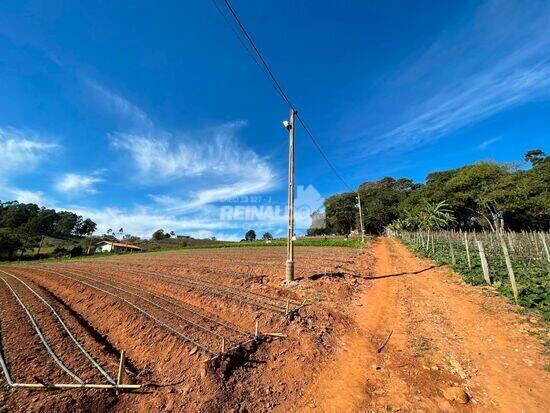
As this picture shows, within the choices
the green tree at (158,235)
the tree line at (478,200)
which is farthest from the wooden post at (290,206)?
the green tree at (158,235)

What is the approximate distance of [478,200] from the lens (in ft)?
158

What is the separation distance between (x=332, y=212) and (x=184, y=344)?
84.2 meters

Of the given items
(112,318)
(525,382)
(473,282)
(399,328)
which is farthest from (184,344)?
(473,282)

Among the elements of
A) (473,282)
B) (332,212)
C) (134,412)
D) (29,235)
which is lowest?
(134,412)

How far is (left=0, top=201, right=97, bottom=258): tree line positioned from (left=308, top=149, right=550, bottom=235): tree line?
3487 inches

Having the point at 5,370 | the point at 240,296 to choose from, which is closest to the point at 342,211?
the point at 240,296

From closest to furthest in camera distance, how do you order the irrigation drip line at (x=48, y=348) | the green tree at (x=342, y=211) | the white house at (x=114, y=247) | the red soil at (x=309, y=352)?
the red soil at (x=309, y=352) → the irrigation drip line at (x=48, y=348) → the white house at (x=114, y=247) → the green tree at (x=342, y=211)

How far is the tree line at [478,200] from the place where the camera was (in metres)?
40.7

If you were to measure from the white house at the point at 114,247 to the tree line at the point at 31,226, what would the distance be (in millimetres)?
14516

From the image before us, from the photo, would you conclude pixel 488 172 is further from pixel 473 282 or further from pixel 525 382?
pixel 525 382

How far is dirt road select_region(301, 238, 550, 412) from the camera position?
15.8 ft

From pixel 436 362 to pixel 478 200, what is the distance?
53890 millimetres

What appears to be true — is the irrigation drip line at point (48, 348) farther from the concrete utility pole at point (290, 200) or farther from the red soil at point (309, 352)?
the concrete utility pole at point (290, 200)

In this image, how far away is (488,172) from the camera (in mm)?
47906
